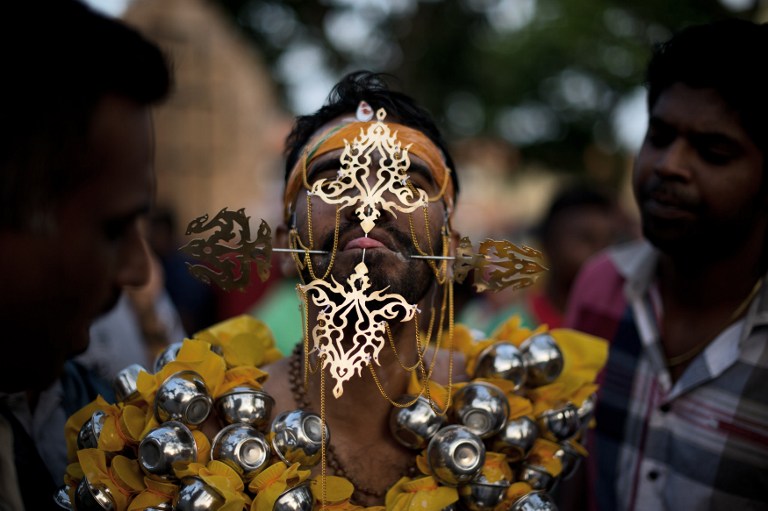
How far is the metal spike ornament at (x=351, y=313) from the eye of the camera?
1967 millimetres

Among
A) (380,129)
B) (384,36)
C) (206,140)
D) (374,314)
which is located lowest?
(206,140)

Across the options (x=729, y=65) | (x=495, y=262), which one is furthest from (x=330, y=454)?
(x=729, y=65)

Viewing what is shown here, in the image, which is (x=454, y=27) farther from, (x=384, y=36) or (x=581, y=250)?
(x=581, y=250)

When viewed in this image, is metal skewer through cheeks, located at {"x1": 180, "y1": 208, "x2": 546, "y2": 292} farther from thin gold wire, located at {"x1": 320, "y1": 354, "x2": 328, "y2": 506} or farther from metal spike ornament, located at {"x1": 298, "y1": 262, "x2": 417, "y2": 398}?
thin gold wire, located at {"x1": 320, "y1": 354, "x2": 328, "y2": 506}

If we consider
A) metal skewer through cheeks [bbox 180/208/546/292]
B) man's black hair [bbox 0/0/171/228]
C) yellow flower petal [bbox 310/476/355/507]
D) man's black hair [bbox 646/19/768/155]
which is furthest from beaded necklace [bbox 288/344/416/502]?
man's black hair [bbox 646/19/768/155]

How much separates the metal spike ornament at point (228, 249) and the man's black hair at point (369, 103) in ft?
1.47

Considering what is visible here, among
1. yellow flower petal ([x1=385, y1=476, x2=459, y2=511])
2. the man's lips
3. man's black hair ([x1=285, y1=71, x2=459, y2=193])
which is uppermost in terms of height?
man's black hair ([x1=285, y1=71, x2=459, y2=193])

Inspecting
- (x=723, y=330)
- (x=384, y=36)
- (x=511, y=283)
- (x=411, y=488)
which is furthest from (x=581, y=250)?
(x=384, y=36)

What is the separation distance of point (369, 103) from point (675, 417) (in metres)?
1.71

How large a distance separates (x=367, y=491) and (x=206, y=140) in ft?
42.1

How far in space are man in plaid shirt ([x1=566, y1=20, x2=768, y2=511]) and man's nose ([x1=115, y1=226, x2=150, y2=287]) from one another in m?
1.91

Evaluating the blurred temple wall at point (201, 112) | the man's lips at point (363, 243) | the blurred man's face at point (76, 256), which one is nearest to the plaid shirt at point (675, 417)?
the man's lips at point (363, 243)

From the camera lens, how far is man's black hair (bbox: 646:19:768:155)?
2592mm

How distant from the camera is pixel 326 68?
32.8 feet
